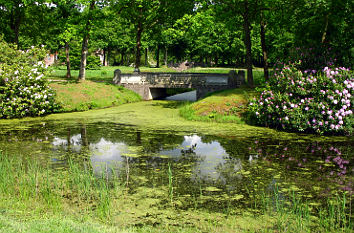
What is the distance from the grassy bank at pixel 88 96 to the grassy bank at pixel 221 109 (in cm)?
715

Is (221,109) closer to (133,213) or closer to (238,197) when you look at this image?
(238,197)

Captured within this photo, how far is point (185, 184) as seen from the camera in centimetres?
877

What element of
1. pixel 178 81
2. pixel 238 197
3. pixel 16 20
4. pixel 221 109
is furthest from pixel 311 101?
pixel 16 20

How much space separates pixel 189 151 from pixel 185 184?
12.2 ft

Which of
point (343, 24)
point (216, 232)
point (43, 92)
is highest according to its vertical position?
point (343, 24)

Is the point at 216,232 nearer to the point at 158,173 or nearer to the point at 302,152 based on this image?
the point at 158,173

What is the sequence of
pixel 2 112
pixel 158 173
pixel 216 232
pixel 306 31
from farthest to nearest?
pixel 306 31 → pixel 2 112 → pixel 158 173 → pixel 216 232

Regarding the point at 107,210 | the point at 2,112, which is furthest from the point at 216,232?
the point at 2,112

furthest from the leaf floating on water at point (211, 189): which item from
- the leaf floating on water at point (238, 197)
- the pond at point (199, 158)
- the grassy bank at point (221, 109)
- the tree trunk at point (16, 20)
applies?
the tree trunk at point (16, 20)

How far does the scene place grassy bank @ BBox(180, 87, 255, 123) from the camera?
18723mm

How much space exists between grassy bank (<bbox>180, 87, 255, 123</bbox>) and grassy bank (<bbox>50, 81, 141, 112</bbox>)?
7.15 metres

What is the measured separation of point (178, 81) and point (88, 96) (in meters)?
8.47

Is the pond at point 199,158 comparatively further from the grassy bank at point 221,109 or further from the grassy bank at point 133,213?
the grassy bank at point 221,109

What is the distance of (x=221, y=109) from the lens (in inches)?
763
